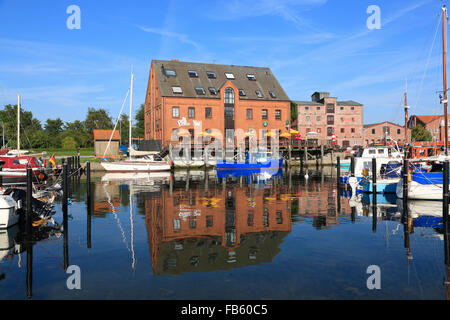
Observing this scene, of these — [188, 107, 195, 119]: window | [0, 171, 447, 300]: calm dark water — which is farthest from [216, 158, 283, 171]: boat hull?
[0, 171, 447, 300]: calm dark water

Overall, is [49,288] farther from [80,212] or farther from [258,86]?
[258,86]

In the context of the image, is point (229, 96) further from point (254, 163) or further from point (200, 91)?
point (254, 163)

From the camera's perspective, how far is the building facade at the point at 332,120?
72.8 meters

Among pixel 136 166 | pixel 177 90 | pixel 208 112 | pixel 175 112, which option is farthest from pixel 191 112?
pixel 136 166

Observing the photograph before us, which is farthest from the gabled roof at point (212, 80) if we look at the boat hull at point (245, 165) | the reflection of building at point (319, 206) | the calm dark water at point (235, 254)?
the calm dark water at point (235, 254)

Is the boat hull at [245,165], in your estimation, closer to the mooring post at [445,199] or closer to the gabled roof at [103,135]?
the gabled roof at [103,135]

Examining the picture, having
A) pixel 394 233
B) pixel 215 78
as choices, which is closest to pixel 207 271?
pixel 394 233

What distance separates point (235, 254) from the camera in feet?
34.0

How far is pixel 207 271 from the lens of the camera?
8969 mm

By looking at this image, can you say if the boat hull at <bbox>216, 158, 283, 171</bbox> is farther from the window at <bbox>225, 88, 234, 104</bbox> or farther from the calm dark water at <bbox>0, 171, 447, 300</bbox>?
the calm dark water at <bbox>0, 171, 447, 300</bbox>

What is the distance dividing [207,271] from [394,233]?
783cm

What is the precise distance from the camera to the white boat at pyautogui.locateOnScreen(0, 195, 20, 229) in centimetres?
1291

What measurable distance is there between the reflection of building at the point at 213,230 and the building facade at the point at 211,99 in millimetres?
30441

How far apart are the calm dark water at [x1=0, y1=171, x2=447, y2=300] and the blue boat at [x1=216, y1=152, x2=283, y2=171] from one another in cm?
2528
